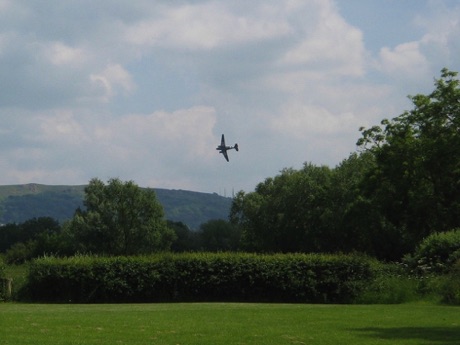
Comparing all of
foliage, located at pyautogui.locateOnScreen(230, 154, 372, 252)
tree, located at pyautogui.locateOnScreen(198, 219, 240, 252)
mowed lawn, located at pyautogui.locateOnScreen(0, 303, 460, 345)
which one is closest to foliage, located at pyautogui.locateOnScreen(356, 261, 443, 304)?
mowed lawn, located at pyautogui.locateOnScreen(0, 303, 460, 345)

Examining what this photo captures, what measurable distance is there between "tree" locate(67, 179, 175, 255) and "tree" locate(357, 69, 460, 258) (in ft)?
187

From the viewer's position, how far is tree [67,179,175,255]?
108125mm

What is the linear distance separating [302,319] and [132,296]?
18.5 metres

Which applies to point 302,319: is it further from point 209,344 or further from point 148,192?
point 148,192

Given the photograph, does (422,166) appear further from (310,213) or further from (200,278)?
(310,213)

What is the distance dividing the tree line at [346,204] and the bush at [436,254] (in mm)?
14138

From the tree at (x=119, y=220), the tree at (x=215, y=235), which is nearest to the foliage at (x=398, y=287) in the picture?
the tree at (x=119, y=220)

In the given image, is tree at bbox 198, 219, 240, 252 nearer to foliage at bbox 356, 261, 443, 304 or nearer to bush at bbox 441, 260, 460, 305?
foliage at bbox 356, 261, 443, 304

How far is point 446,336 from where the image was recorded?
1700 centimetres

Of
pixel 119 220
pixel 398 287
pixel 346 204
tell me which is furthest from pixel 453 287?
pixel 119 220

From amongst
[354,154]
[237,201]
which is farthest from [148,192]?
[354,154]

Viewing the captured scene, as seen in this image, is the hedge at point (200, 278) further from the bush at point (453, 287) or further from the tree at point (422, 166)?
the tree at point (422, 166)

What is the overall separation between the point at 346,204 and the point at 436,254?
39284 mm

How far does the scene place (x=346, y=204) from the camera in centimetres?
7750
